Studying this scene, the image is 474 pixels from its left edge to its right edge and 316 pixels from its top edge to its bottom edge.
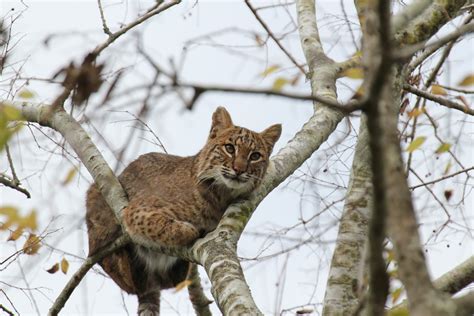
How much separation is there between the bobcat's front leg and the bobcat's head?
1.86 feet

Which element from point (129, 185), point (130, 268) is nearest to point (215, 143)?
point (129, 185)

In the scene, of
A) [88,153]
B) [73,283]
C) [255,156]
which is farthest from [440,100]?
[73,283]

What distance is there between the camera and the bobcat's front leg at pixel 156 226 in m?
6.11

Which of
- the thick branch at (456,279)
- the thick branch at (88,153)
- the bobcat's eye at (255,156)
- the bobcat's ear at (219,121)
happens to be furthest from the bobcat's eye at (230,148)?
the thick branch at (456,279)

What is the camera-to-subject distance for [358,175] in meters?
4.95

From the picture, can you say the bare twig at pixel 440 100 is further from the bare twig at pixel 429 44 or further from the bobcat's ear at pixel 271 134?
the bare twig at pixel 429 44

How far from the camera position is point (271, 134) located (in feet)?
25.6

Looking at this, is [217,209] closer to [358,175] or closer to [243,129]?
[243,129]

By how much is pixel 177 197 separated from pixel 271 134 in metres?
1.27

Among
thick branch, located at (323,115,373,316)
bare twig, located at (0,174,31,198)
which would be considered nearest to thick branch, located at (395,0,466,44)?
thick branch, located at (323,115,373,316)

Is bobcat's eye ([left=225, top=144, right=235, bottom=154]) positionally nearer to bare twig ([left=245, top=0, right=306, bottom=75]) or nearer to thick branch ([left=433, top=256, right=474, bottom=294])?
bare twig ([left=245, top=0, right=306, bottom=75])

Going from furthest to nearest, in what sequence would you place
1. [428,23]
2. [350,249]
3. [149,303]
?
[149,303] → [428,23] → [350,249]

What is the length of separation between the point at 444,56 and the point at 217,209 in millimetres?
2395

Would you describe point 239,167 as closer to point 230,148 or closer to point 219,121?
point 230,148
